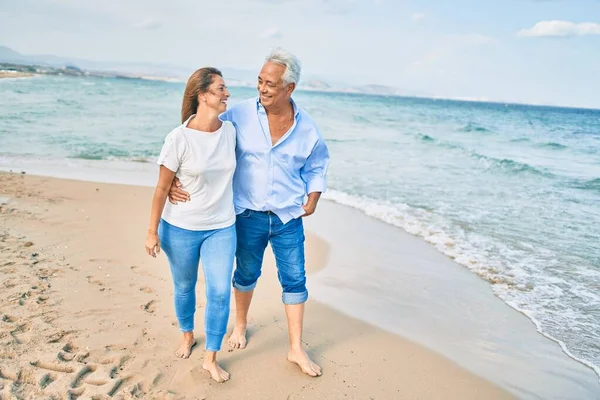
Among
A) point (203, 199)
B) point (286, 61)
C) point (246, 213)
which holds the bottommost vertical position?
point (246, 213)

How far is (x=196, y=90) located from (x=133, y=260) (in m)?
2.79

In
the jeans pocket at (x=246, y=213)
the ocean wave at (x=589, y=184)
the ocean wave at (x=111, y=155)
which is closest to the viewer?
the jeans pocket at (x=246, y=213)

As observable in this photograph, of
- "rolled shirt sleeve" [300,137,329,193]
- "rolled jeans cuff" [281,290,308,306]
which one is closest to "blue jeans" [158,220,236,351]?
"rolled jeans cuff" [281,290,308,306]

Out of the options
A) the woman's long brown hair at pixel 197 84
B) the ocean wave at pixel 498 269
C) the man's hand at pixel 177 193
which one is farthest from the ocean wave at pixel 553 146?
the man's hand at pixel 177 193

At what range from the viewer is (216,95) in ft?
9.53

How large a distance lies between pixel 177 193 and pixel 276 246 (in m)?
0.82

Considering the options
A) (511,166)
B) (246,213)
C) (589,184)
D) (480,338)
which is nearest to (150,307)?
(246,213)

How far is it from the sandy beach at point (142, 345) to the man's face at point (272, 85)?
1828mm

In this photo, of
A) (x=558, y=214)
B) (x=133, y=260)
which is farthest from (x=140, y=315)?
(x=558, y=214)

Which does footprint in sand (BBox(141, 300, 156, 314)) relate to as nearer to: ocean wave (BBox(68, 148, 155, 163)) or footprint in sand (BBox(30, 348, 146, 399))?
footprint in sand (BBox(30, 348, 146, 399))

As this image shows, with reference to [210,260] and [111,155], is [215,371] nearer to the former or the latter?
[210,260]

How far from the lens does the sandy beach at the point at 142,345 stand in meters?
3.04

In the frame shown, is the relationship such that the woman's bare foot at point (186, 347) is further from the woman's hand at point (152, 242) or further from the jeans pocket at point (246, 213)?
the jeans pocket at point (246, 213)

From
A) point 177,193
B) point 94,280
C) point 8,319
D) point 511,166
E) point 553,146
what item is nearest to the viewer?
point 177,193
